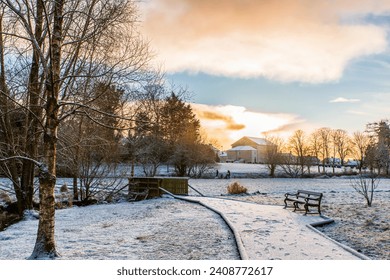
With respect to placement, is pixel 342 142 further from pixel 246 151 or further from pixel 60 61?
pixel 246 151

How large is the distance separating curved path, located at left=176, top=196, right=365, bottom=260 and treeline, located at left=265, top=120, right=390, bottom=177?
249 inches

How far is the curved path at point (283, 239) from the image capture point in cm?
507

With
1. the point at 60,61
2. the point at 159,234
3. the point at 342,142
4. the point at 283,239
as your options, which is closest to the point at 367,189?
the point at 342,142

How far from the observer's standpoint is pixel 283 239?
6148mm

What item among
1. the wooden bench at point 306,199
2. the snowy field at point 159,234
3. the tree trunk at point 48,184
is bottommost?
the snowy field at point 159,234

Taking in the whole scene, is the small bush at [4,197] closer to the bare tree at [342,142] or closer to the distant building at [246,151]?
the bare tree at [342,142]

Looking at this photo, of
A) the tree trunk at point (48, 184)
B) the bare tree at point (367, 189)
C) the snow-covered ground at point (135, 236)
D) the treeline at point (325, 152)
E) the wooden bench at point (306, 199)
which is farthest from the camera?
the treeline at point (325, 152)

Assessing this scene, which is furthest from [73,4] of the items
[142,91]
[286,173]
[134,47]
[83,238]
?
[286,173]

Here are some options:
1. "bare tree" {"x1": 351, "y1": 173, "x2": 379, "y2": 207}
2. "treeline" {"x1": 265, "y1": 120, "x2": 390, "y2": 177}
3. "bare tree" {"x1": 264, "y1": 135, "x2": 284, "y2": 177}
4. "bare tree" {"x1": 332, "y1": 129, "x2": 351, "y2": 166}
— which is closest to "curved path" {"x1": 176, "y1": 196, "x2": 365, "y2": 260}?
"bare tree" {"x1": 351, "y1": 173, "x2": 379, "y2": 207}

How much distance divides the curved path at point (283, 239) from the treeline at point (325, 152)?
632 cm

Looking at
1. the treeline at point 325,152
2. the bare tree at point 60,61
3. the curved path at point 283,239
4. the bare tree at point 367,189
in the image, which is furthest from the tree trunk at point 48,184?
the bare tree at point 367,189

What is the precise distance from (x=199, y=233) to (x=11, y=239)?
434 cm

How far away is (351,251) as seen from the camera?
5.32m
